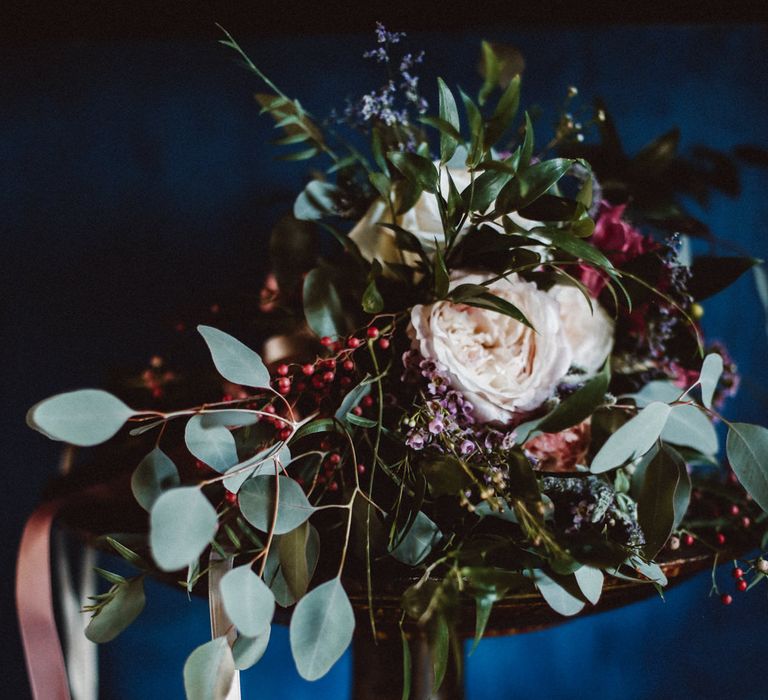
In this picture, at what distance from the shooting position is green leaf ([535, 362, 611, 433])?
0.40m

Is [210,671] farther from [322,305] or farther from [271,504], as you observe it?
[322,305]

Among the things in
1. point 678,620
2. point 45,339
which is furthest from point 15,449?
point 678,620

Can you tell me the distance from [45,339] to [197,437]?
1.86 ft

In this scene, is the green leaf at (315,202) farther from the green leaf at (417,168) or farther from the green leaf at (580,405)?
the green leaf at (580,405)

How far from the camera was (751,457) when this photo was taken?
454 millimetres

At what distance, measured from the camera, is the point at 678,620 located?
971 millimetres

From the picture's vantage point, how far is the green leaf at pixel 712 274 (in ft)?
1.91

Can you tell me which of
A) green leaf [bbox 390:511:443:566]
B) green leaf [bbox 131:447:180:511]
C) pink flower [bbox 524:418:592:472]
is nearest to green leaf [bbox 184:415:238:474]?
green leaf [bbox 131:447:180:511]

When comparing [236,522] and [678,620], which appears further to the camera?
[678,620]

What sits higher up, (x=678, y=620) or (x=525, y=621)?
(x=525, y=621)

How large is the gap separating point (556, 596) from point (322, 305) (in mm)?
267

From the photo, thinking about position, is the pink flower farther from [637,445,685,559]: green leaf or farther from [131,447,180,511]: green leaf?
[131,447,180,511]: green leaf

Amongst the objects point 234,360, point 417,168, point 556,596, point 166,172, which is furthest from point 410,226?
point 166,172

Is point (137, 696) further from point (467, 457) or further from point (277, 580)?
point (467, 457)
